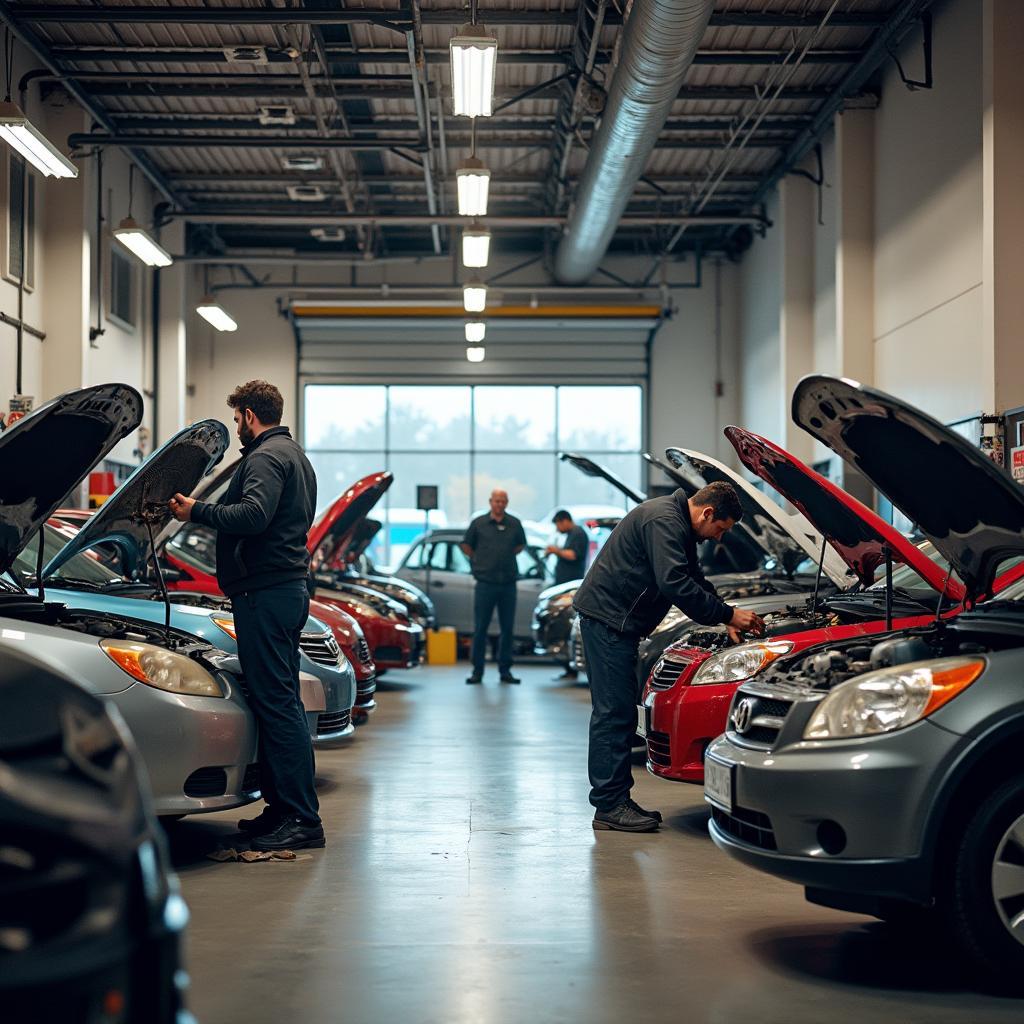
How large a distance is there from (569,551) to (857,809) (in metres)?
11.3

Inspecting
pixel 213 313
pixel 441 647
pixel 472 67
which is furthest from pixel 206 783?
pixel 213 313

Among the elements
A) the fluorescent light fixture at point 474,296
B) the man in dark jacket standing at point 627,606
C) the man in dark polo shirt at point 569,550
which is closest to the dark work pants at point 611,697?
the man in dark jacket standing at point 627,606

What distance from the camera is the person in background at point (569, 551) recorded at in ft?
48.6

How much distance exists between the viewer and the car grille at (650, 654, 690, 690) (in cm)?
616

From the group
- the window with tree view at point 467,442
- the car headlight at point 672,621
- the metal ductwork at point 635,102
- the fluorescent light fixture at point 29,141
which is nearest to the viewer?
the car headlight at point 672,621

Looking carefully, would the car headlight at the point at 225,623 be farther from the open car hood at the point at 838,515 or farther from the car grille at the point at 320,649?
the open car hood at the point at 838,515

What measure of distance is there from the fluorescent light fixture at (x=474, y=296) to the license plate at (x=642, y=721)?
36.8 ft

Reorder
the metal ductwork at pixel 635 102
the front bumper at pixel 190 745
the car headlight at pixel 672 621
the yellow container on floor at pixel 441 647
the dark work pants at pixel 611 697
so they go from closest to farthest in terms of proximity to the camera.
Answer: the front bumper at pixel 190 745 < the dark work pants at pixel 611 697 < the car headlight at pixel 672 621 < the metal ductwork at pixel 635 102 < the yellow container on floor at pixel 441 647

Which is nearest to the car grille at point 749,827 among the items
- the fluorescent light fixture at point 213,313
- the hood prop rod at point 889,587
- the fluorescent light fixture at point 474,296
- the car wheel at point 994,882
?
the car wheel at point 994,882

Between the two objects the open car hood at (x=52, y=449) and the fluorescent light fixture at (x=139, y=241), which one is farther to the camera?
the fluorescent light fixture at (x=139, y=241)

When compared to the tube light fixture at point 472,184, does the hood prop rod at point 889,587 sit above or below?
below

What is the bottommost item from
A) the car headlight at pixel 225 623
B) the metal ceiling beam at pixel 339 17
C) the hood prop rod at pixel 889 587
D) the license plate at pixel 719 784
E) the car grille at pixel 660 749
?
the car grille at pixel 660 749

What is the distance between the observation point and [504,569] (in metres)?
14.0

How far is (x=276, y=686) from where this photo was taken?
532cm
